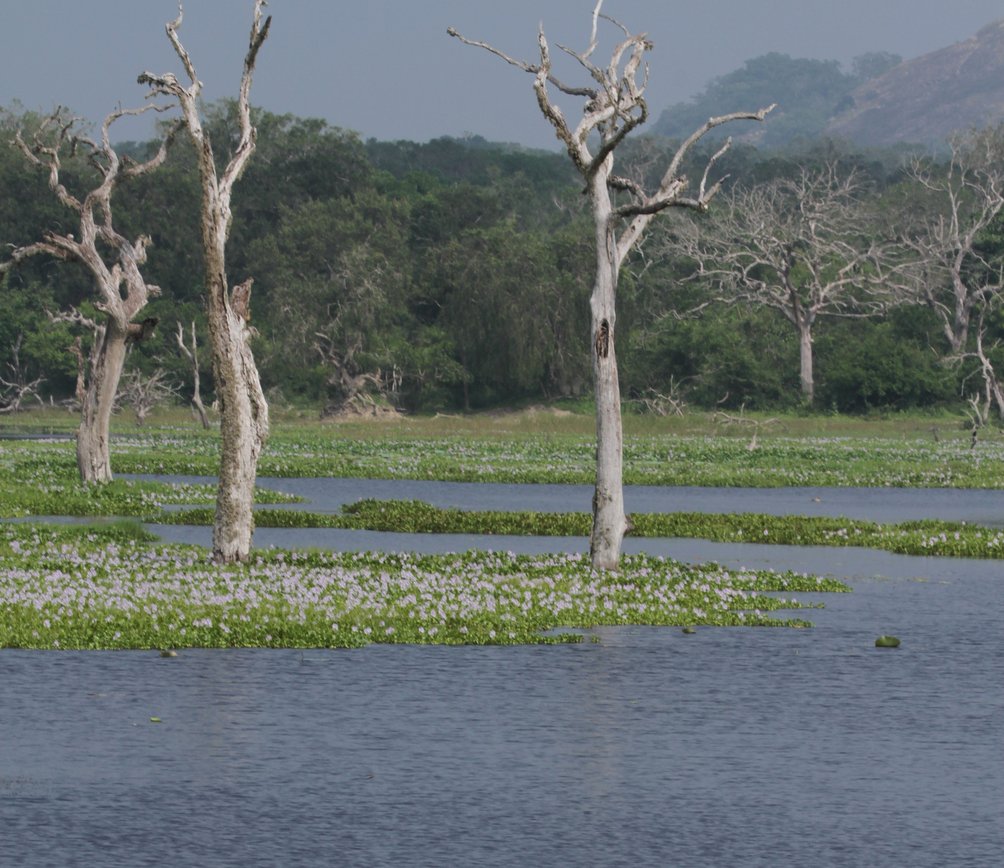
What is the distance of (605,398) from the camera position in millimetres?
26688

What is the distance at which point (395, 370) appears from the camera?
96.6 meters

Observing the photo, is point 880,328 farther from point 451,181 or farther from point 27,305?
point 451,181

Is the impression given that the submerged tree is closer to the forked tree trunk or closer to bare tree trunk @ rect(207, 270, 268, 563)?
the forked tree trunk

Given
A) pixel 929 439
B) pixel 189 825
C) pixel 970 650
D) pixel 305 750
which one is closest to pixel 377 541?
pixel 970 650

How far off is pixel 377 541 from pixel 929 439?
4933cm

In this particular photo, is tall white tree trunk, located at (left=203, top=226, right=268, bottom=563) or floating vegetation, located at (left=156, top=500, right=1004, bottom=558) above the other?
tall white tree trunk, located at (left=203, top=226, right=268, bottom=563)

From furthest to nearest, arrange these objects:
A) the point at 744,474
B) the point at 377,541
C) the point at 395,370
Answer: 1. the point at 395,370
2. the point at 744,474
3. the point at 377,541

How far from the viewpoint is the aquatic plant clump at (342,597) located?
2119 centimetres

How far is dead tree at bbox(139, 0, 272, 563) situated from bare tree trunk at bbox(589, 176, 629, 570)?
5.17 m

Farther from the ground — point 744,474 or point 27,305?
point 27,305

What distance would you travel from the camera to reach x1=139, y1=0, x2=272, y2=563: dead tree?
90.7 ft

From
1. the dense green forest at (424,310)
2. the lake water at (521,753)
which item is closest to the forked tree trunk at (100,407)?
the lake water at (521,753)

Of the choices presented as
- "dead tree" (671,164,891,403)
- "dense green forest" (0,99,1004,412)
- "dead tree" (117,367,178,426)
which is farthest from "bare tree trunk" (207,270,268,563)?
"dead tree" (671,164,891,403)

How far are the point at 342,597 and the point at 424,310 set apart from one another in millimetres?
82895
